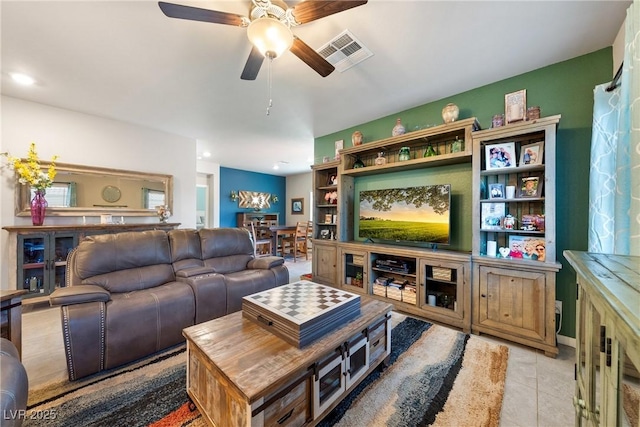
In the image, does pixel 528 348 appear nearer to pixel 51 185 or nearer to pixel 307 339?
pixel 307 339

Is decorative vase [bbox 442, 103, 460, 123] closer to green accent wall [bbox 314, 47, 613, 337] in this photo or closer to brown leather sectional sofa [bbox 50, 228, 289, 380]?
green accent wall [bbox 314, 47, 613, 337]

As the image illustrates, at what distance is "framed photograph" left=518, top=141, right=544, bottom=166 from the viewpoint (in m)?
2.06

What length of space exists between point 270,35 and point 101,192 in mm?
3702

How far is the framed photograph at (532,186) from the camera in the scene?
83.5 inches

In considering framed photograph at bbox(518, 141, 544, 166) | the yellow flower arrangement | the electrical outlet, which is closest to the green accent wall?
the electrical outlet

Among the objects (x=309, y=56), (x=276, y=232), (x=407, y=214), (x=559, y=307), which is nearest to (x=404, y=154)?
(x=407, y=214)

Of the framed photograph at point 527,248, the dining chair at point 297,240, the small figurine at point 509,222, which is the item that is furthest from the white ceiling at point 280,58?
the dining chair at point 297,240

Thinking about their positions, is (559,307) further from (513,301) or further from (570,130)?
(570,130)

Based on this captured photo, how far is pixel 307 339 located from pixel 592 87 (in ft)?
9.98

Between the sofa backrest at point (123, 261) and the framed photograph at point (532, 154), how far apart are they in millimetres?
3511

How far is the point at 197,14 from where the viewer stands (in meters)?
1.37

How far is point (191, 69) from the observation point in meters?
2.32

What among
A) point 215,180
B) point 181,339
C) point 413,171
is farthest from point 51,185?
point 413,171

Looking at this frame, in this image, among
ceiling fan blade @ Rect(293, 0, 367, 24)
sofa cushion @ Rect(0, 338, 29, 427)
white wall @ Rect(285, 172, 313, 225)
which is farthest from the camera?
white wall @ Rect(285, 172, 313, 225)
